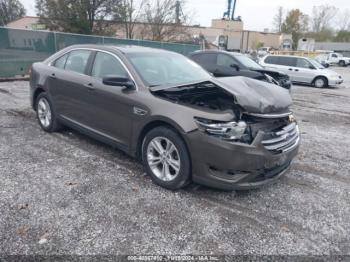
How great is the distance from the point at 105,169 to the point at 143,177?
1.88 ft

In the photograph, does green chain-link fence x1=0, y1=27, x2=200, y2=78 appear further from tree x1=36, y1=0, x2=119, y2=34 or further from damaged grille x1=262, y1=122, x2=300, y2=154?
tree x1=36, y1=0, x2=119, y2=34

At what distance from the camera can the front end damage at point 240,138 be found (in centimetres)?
310

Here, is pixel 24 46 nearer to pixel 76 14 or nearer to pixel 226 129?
pixel 226 129

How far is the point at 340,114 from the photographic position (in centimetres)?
875

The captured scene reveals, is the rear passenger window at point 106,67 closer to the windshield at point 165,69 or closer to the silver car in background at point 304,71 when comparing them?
the windshield at point 165,69

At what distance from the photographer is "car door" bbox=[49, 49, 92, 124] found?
15.0ft

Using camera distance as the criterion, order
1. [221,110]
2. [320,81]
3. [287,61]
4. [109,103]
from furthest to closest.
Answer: [287,61] < [320,81] < [109,103] < [221,110]

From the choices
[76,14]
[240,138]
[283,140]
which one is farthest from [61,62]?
[76,14]

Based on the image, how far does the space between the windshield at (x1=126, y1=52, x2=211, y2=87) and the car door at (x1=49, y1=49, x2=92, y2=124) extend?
89 cm

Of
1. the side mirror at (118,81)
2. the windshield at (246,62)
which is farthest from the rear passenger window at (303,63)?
the side mirror at (118,81)

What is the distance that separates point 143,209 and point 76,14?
1004 inches

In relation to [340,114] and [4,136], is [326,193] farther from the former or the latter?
[340,114]

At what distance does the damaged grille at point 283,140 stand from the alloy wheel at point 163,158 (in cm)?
100

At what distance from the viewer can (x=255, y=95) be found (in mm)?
3414
